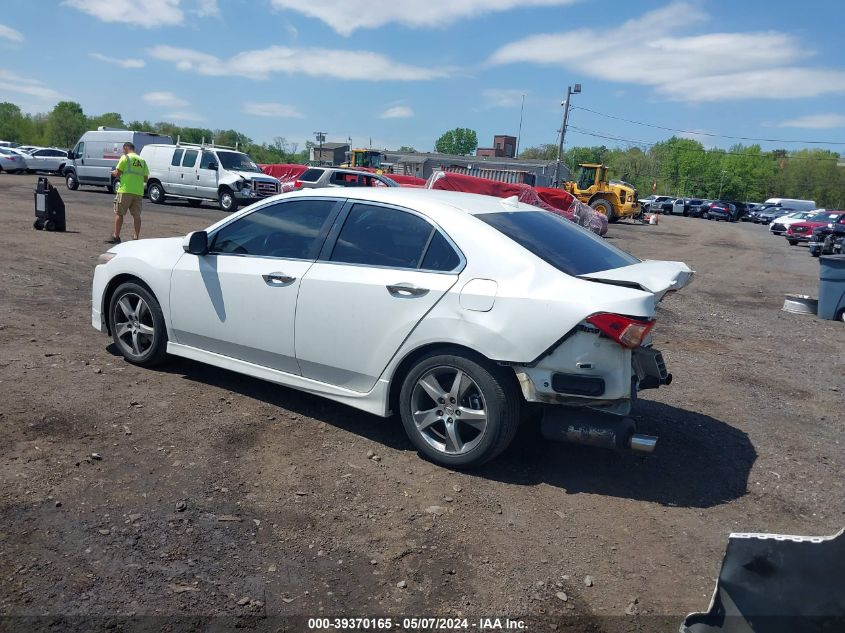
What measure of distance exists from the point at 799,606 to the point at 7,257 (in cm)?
1121

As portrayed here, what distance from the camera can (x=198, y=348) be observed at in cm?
538

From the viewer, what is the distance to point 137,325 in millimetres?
5730

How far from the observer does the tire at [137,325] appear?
5594 mm

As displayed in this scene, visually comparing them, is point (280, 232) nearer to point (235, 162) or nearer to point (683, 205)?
point (235, 162)

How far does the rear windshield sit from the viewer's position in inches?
171

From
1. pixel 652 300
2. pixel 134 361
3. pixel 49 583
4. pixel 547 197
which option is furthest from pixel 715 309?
pixel 547 197

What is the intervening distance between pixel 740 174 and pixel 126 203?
118m

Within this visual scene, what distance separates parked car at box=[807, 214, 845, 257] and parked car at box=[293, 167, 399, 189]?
14204 mm

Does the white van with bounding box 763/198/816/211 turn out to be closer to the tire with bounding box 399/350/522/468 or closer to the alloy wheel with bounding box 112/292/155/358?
the alloy wheel with bounding box 112/292/155/358

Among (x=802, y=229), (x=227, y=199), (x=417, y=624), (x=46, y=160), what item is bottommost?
(x=417, y=624)

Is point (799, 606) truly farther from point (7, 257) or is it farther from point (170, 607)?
point (7, 257)

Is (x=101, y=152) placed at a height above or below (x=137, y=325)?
above

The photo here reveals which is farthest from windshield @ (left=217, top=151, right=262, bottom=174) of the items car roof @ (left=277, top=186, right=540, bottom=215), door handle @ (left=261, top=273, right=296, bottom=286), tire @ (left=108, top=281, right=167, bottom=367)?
door handle @ (left=261, top=273, right=296, bottom=286)

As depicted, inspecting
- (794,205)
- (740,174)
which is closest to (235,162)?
(794,205)
